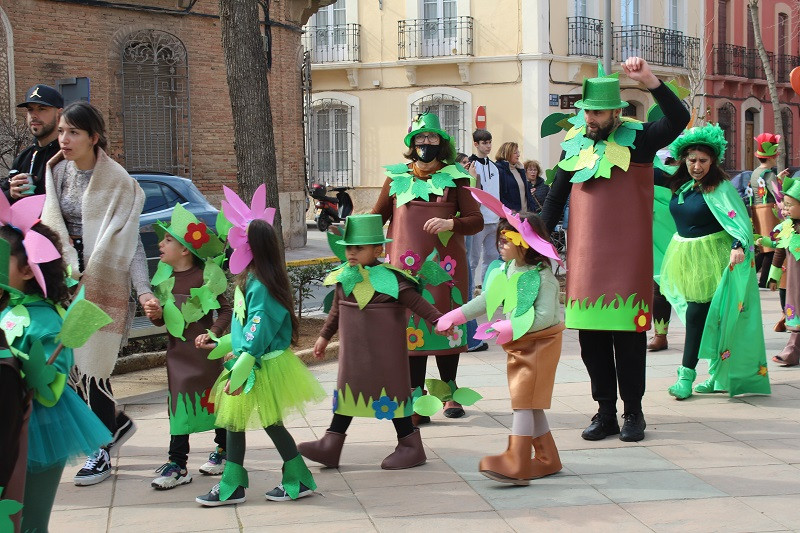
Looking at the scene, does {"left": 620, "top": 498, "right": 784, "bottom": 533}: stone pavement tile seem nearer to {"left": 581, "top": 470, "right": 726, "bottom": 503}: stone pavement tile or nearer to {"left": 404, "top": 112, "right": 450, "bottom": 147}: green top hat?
{"left": 581, "top": 470, "right": 726, "bottom": 503}: stone pavement tile

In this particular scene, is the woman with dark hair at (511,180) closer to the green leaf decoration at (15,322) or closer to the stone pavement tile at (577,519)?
the stone pavement tile at (577,519)

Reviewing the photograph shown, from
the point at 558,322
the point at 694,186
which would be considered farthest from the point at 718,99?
the point at 558,322

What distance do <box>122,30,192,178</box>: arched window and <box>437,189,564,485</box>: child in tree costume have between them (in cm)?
1394

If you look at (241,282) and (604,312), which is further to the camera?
(604,312)

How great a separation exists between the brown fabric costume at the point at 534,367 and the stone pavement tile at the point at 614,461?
0.54m

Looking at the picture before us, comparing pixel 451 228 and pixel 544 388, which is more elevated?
pixel 451 228

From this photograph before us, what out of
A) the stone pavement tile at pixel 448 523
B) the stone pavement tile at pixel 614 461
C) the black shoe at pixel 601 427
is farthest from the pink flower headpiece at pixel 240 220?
the black shoe at pixel 601 427

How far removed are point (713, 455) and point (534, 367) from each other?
129cm

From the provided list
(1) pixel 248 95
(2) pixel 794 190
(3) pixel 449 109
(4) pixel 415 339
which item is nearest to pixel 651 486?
(4) pixel 415 339

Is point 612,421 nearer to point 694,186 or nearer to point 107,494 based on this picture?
point 694,186

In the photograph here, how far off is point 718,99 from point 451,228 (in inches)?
1275

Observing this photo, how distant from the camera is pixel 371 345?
5758 mm

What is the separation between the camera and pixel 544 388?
5438mm

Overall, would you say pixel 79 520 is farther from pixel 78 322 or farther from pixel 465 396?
pixel 465 396
